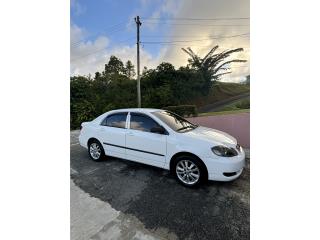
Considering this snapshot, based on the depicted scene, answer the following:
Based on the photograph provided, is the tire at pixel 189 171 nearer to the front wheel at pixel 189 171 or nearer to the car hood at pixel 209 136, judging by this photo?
the front wheel at pixel 189 171

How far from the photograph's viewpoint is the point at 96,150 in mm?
3592

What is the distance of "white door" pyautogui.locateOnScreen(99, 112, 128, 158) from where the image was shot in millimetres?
3193

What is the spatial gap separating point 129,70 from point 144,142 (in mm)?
3399

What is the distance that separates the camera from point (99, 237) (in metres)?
1.72

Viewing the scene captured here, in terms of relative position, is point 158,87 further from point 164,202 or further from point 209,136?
point 164,202

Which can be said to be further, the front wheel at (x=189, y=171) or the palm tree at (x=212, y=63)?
the palm tree at (x=212, y=63)

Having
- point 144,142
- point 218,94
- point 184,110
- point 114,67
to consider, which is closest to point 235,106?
point 218,94

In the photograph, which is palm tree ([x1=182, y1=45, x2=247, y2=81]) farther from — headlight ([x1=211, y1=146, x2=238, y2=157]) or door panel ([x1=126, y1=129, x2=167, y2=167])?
headlight ([x1=211, y1=146, x2=238, y2=157])

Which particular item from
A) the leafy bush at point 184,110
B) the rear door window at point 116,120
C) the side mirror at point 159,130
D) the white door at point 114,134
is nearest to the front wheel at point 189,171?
the side mirror at point 159,130

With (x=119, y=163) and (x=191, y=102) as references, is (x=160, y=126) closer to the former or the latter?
(x=119, y=163)

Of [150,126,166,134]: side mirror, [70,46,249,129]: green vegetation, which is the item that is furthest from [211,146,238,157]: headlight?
[70,46,249,129]: green vegetation

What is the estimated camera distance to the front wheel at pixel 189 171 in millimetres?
2457
